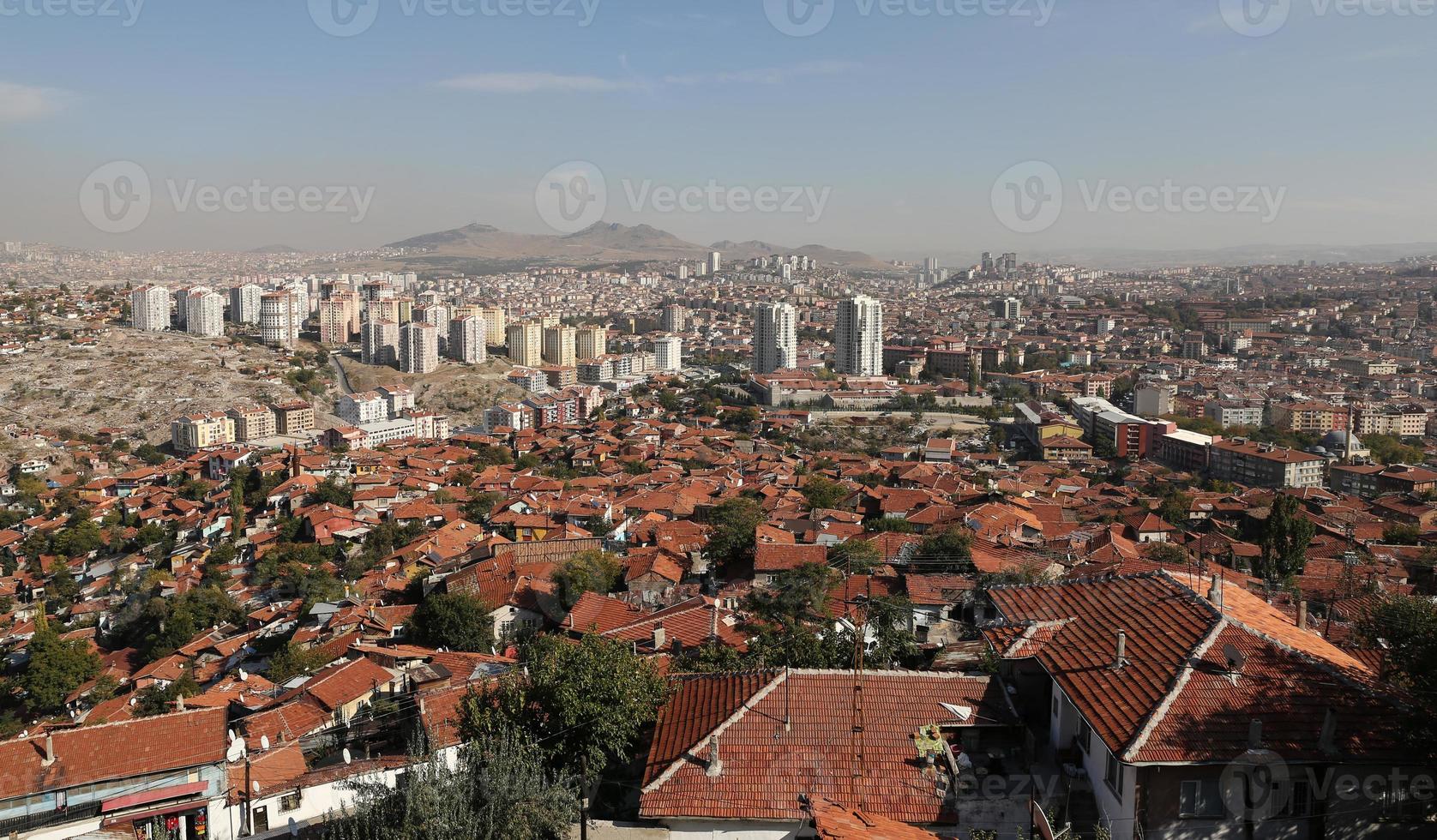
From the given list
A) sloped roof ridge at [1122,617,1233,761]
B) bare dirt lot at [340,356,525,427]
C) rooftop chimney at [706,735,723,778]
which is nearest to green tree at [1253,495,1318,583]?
sloped roof ridge at [1122,617,1233,761]

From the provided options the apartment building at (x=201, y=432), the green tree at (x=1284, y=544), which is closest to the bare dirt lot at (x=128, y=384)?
the apartment building at (x=201, y=432)

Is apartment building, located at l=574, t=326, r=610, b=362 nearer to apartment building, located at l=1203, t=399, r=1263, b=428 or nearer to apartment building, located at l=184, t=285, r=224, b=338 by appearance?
apartment building, located at l=184, t=285, r=224, b=338

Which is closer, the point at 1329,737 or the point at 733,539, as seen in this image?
the point at 1329,737

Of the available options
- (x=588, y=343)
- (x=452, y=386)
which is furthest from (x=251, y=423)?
(x=588, y=343)

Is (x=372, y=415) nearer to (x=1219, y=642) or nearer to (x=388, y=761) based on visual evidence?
(x=388, y=761)

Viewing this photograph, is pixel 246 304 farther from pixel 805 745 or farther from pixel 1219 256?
pixel 1219 256

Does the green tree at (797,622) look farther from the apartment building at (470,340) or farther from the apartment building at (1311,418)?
the apartment building at (470,340)

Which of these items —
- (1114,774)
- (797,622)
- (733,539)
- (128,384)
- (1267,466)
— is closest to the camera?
(1114,774)
